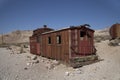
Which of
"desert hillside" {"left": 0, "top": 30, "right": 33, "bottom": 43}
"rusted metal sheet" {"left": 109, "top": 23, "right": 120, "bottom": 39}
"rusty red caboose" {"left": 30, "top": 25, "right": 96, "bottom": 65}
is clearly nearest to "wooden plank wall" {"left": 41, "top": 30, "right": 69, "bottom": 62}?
"rusty red caboose" {"left": 30, "top": 25, "right": 96, "bottom": 65}

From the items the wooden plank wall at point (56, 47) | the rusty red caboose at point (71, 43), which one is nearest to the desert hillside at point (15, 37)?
the wooden plank wall at point (56, 47)

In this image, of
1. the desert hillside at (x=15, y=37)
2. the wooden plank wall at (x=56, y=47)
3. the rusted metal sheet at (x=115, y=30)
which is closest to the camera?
the wooden plank wall at (x=56, y=47)

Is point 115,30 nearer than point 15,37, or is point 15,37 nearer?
point 115,30

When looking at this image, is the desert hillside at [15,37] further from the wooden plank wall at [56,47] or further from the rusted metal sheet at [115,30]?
the wooden plank wall at [56,47]

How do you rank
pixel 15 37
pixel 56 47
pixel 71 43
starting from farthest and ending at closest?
pixel 15 37
pixel 56 47
pixel 71 43

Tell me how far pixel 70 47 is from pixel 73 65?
60.9 inches

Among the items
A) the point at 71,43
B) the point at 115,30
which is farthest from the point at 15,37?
the point at 71,43

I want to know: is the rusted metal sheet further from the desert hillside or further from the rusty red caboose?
the desert hillside

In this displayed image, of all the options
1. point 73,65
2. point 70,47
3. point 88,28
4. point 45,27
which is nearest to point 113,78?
point 73,65

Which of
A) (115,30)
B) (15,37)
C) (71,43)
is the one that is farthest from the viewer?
(15,37)

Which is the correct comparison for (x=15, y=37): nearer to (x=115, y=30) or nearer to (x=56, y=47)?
(x=115, y=30)

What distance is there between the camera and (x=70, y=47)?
527 inches

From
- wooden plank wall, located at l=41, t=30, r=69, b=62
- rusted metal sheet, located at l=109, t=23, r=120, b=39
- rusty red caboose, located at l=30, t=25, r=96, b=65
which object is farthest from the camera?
rusted metal sheet, located at l=109, t=23, r=120, b=39

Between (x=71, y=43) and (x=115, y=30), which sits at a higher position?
(x=115, y=30)
